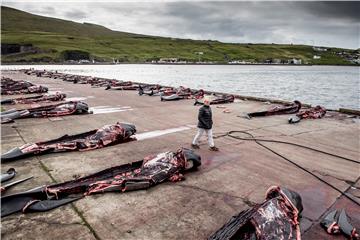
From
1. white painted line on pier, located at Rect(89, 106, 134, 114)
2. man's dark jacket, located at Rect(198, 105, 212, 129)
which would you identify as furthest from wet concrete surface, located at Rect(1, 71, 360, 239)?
white painted line on pier, located at Rect(89, 106, 134, 114)

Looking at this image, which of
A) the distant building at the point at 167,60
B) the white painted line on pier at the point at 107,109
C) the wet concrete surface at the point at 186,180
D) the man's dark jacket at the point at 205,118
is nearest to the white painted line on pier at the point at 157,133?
the wet concrete surface at the point at 186,180

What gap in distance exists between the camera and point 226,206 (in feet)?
25.1

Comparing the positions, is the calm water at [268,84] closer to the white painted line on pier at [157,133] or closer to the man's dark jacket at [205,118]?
the white painted line on pier at [157,133]

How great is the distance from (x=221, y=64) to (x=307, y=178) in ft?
638

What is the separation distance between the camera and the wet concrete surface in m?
6.61

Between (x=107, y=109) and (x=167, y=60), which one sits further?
(x=167, y=60)

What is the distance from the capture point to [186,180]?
9.17 metres

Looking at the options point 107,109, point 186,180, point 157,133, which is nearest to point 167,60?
point 107,109

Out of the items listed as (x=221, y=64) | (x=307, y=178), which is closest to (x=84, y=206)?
(x=307, y=178)

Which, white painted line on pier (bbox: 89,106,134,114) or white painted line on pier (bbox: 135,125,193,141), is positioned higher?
white painted line on pier (bbox: 89,106,134,114)

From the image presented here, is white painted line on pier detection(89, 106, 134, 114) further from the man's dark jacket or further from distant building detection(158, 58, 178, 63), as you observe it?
distant building detection(158, 58, 178, 63)

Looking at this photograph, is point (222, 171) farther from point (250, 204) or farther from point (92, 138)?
point (92, 138)

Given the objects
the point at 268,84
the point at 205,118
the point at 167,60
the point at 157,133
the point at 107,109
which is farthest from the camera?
the point at 167,60

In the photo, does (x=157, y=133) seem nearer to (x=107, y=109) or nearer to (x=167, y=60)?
(x=107, y=109)
